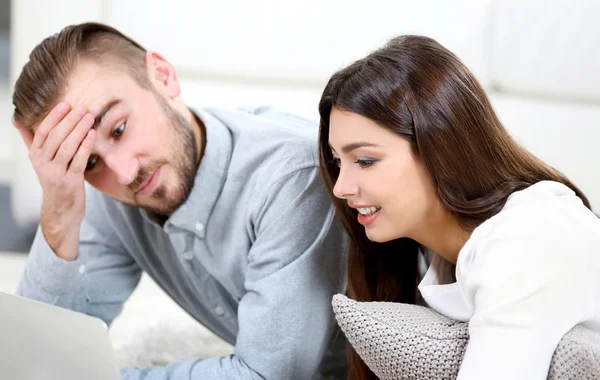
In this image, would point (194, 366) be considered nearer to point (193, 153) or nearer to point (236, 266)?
point (236, 266)

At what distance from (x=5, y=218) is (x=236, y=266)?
5.96 ft

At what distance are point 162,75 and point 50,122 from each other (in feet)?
0.76

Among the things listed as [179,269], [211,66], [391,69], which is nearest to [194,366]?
[179,269]

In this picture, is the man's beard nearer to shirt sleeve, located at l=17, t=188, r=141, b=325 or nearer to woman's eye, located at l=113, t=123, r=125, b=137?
woman's eye, located at l=113, t=123, r=125, b=137

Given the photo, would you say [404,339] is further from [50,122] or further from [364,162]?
[50,122]

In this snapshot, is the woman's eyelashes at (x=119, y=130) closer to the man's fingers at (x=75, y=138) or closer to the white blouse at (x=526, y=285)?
the man's fingers at (x=75, y=138)

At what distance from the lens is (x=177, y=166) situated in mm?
1317

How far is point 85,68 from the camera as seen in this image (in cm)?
129

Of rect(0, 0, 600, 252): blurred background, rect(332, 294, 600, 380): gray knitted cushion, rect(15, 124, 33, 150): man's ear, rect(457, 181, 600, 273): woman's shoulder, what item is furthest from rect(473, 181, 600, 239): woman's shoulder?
rect(0, 0, 600, 252): blurred background

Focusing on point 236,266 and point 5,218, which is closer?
point 236,266

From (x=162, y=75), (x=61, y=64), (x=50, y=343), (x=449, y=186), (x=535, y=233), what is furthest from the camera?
(x=162, y=75)

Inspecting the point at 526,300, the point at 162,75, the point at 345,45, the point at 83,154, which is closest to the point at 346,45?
the point at 345,45

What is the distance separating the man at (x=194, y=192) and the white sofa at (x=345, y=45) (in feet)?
2.67

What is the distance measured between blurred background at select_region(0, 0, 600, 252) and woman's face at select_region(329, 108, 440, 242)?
1.14 metres
